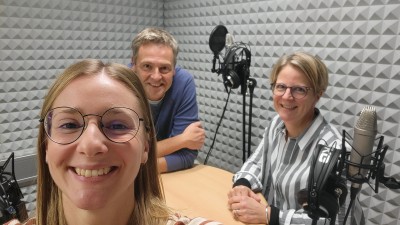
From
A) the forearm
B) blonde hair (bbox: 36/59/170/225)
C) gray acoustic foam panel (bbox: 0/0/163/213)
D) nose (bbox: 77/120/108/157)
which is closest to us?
nose (bbox: 77/120/108/157)

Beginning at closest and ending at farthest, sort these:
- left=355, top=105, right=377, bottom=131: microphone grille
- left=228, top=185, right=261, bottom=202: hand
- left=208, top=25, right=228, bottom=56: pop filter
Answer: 1. left=355, top=105, right=377, bottom=131: microphone grille
2. left=228, top=185, right=261, bottom=202: hand
3. left=208, top=25, right=228, bottom=56: pop filter

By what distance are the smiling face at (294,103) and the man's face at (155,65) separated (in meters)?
0.65

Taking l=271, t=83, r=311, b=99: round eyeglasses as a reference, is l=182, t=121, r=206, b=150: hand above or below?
below

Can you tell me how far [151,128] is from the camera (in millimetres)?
980

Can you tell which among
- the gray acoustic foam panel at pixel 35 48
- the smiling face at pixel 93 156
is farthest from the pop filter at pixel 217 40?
the smiling face at pixel 93 156

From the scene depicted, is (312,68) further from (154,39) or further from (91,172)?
(91,172)

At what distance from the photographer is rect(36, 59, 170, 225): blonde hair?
35.0 inches

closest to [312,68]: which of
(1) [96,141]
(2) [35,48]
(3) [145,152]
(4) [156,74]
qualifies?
(4) [156,74]

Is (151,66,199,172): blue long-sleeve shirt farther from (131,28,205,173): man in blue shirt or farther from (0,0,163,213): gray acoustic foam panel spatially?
(0,0,163,213): gray acoustic foam panel

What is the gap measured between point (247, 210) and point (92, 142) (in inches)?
36.5

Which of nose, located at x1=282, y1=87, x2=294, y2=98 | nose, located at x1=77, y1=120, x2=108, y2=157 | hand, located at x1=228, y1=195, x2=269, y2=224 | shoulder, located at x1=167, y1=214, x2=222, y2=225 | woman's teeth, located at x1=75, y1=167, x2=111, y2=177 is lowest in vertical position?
hand, located at x1=228, y1=195, x2=269, y2=224

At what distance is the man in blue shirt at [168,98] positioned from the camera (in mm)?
1895

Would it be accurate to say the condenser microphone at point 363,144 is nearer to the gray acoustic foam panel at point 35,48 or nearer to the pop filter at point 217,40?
the pop filter at point 217,40

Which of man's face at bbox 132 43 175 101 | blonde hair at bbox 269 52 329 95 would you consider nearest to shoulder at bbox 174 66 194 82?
man's face at bbox 132 43 175 101
